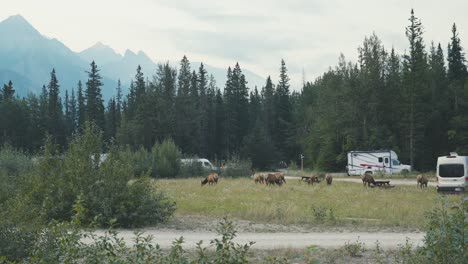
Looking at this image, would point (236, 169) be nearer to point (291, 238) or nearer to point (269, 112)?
point (291, 238)

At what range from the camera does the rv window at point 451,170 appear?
28.4 m

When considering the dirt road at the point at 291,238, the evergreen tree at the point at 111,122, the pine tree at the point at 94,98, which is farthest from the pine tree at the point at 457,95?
the evergreen tree at the point at 111,122

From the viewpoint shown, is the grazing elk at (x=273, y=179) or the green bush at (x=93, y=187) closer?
the green bush at (x=93, y=187)

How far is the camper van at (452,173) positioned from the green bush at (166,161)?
27988 millimetres

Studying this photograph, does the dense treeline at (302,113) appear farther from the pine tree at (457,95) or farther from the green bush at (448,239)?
the green bush at (448,239)

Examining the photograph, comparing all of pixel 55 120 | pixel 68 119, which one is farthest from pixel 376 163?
pixel 68 119

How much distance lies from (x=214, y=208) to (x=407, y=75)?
164ft

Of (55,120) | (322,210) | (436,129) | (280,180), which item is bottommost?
(322,210)

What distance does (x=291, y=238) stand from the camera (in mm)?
13039

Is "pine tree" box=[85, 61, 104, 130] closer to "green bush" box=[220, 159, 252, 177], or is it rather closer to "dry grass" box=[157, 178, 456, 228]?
"green bush" box=[220, 159, 252, 177]

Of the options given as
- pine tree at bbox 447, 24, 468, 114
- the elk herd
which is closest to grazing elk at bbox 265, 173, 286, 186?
the elk herd

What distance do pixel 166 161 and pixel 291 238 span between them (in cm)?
3724

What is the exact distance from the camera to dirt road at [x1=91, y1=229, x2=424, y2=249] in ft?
39.3

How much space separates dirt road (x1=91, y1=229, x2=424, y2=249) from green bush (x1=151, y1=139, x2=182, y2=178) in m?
34.7
